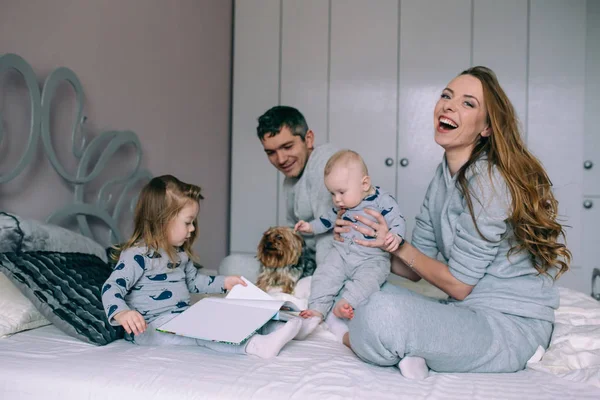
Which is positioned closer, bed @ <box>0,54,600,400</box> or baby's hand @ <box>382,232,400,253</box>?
bed @ <box>0,54,600,400</box>

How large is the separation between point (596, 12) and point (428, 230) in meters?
2.31

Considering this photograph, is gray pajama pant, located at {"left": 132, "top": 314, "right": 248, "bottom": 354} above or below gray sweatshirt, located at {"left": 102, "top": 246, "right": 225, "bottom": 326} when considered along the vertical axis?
below

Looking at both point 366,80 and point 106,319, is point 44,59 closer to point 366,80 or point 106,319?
point 106,319

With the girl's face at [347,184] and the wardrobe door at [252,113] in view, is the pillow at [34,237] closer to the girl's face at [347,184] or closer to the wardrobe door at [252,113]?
the girl's face at [347,184]

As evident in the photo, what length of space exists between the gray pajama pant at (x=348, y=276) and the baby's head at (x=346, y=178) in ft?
0.47

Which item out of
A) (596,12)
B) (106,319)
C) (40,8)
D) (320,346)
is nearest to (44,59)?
(40,8)

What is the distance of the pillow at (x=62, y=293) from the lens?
1.28 metres

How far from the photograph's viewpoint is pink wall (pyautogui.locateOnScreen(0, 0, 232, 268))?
1705 mm

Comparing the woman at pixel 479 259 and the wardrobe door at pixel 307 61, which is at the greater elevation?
the wardrobe door at pixel 307 61

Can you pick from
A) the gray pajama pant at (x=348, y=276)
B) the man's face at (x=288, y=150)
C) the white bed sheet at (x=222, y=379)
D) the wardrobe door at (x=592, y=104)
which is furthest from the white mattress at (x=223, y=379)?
the wardrobe door at (x=592, y=104)

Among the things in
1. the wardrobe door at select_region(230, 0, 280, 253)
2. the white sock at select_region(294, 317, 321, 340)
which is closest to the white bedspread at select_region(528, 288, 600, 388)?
the white sock at select_region(294, 317, 321, 340)

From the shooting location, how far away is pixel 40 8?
1.72m

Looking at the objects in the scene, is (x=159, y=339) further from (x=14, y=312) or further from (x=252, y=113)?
(x=252, y=113)

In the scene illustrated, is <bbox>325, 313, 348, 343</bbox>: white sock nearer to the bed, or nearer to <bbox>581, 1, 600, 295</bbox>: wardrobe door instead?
the bed
